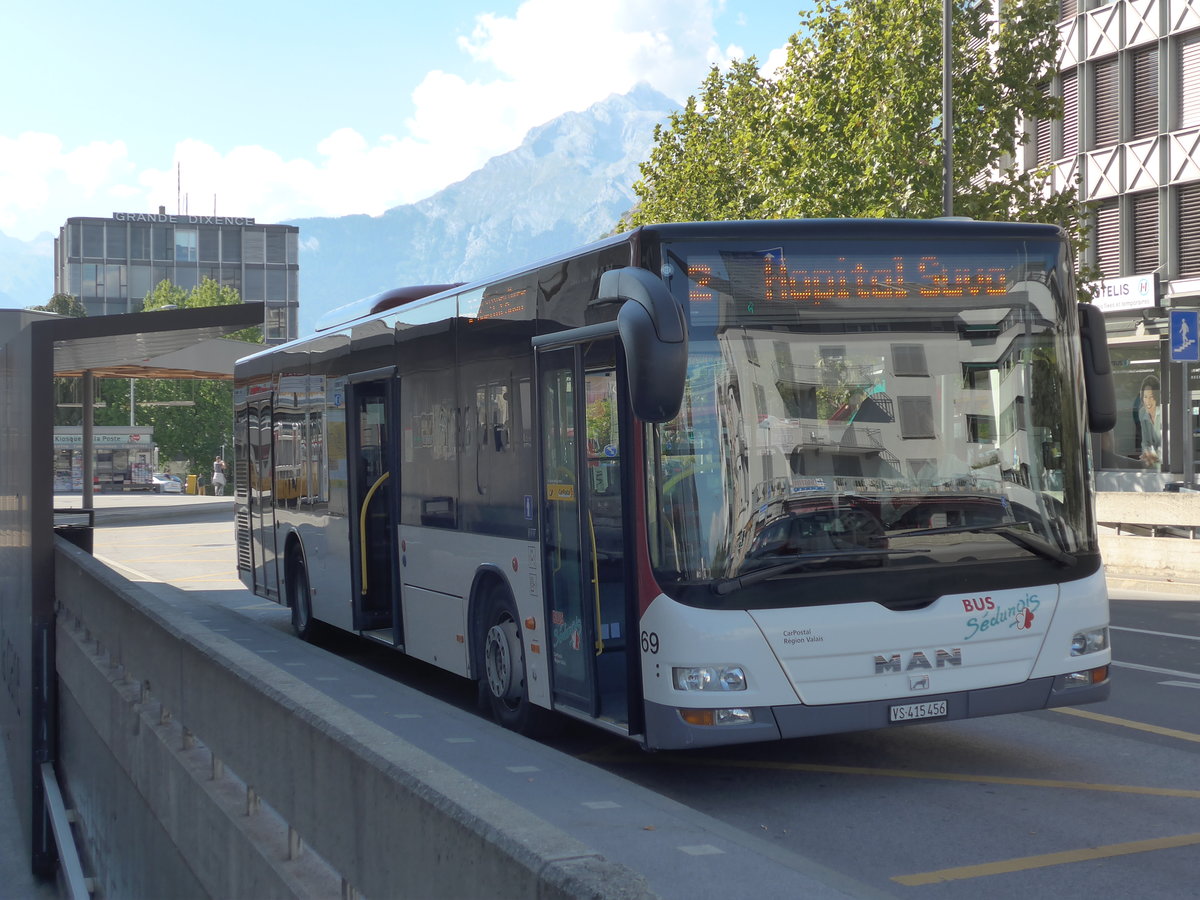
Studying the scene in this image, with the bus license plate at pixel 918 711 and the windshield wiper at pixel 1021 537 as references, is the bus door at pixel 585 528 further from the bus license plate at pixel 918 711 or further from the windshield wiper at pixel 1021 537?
the windshield wiper at pixel 1021 537

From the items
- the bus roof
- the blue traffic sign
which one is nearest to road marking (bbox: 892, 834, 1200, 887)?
the bus roof

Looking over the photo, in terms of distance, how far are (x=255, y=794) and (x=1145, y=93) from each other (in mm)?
33690

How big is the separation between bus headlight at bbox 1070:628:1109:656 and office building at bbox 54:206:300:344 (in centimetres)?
12846

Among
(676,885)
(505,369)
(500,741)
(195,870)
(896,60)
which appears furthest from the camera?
(896,60)

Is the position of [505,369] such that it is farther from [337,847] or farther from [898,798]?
[337,847]

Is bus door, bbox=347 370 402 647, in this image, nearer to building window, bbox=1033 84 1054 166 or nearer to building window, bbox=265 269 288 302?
building window, bbox=1033 84 1054 166

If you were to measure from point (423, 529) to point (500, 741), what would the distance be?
469cm

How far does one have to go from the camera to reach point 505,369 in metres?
9.25

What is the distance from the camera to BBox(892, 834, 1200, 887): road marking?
6.08m

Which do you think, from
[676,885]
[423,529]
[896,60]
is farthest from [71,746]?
[896,60]

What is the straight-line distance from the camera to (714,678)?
7113 millimetres

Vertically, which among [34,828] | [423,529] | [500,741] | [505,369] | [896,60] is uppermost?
[896,60]

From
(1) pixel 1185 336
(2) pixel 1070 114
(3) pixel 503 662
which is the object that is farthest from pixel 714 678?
(2) pixel 1070 114

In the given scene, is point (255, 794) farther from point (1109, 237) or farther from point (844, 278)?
point (1109, 237)
